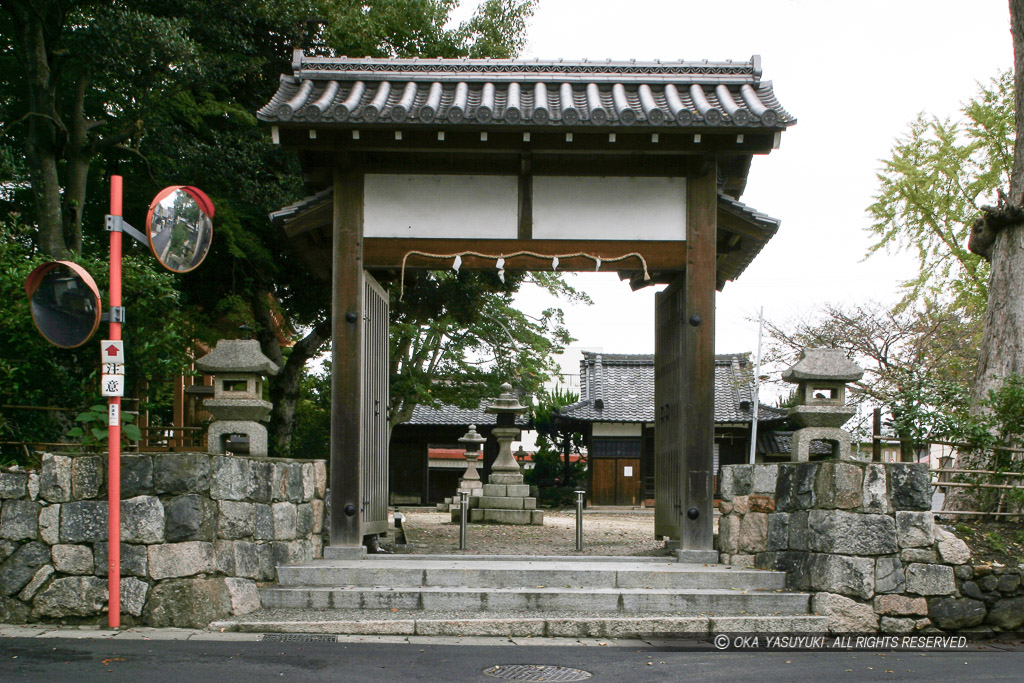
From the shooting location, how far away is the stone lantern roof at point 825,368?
816 centimetres

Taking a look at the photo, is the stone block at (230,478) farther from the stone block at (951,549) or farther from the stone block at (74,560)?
the stone block at (951,549)

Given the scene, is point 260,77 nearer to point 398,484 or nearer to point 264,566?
point 264,566

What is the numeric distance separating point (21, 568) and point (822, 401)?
23.1 feet

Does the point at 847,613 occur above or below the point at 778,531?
below

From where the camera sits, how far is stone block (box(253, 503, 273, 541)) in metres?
7.55

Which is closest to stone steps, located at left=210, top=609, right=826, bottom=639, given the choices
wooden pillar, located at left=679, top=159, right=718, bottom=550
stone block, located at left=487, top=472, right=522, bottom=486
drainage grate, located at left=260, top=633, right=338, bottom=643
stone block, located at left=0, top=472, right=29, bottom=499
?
drainage grate, located at left=260, top=633, right=338, bottom=643

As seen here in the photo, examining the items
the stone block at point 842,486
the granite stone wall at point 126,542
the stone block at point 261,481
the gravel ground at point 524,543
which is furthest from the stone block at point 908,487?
the granite stone wall at point 126,542

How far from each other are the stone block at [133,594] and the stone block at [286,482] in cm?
130

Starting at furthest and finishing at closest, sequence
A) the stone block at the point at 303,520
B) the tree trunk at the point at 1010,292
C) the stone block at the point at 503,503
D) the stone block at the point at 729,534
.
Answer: the stone block at the point at 503,503 < the tree trunk at the point at 1010,292 < the stone block at the point at 729,534 < the stone block at the point at 303,520

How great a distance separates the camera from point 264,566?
7.60 metres

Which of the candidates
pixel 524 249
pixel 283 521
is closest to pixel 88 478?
pixel 283 521

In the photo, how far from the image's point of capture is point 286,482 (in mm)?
8031

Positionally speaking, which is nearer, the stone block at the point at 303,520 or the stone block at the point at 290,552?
the stone block at the point at 290,552

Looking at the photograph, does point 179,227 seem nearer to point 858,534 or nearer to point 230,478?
point 230,478
